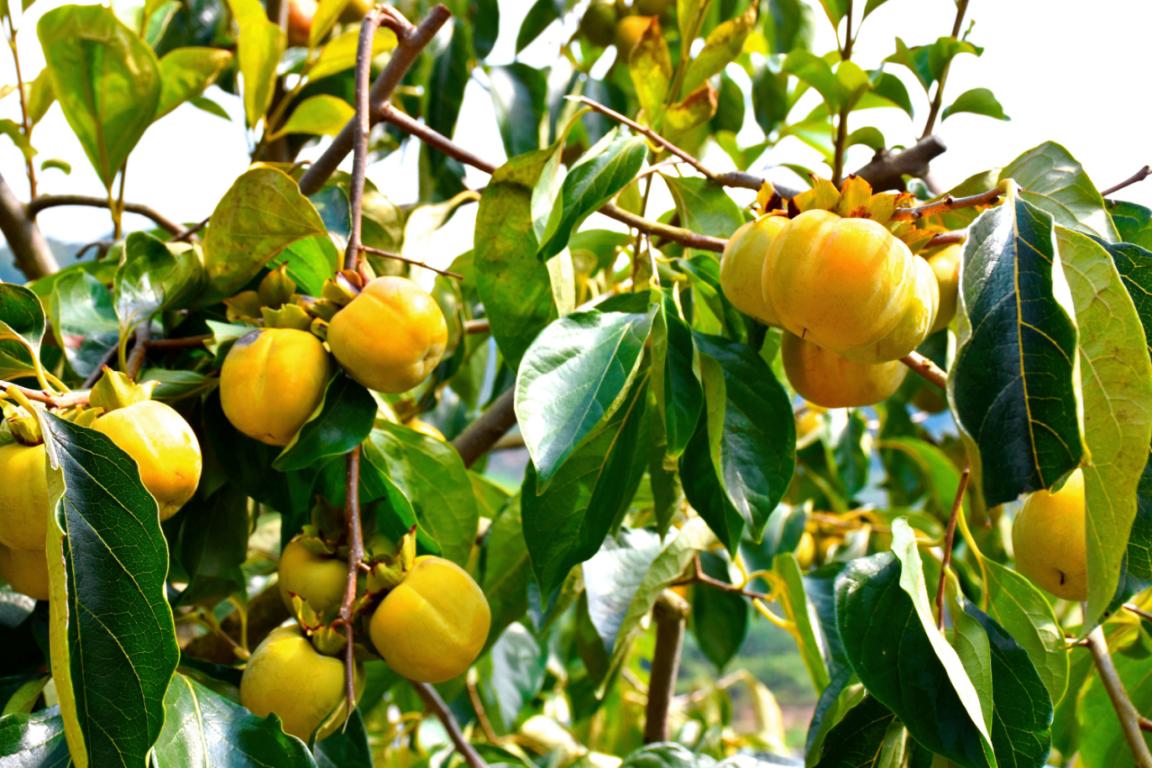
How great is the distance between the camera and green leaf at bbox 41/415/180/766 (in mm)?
536

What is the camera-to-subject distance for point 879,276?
0.61 m

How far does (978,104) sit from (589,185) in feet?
1.73

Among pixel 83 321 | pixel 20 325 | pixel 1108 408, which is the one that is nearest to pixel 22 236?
pixel 83 321

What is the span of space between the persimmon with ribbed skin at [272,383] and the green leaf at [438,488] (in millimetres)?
143

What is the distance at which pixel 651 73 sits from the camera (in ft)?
3.20

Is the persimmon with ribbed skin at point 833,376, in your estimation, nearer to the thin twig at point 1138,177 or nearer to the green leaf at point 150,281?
the thin twig at point 1138,177

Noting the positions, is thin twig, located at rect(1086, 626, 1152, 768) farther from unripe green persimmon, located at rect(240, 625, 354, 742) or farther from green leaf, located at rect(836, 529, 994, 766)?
unripe green persimmon, located at rect(240, 625, 354, 742)

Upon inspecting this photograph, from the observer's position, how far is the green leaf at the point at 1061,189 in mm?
650

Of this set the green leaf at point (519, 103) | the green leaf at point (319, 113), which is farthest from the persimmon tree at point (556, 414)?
the green leaf at point (519, 103)

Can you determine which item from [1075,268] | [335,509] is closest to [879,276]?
[1075,268]

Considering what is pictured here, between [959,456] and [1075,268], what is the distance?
1.60m

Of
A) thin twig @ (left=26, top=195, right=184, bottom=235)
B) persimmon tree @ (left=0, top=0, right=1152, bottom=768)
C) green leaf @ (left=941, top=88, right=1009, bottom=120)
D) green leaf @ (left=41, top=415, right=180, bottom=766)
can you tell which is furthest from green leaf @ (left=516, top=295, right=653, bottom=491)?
thin twig @ (left=26, top=195, right=184, bottom=235)

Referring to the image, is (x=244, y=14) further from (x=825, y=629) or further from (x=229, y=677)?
(x=825, y=629)

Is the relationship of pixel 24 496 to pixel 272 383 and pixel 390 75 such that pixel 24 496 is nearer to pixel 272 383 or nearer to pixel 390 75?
pixel 272 383
